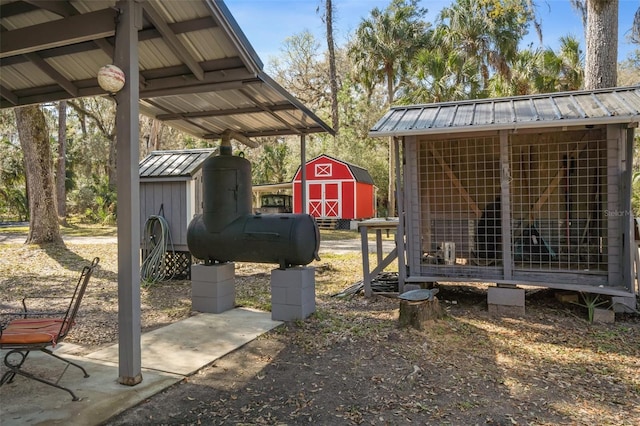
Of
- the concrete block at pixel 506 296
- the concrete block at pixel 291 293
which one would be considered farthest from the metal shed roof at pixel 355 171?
the concrete block at pixel 291 293

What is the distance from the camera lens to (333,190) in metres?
20.1

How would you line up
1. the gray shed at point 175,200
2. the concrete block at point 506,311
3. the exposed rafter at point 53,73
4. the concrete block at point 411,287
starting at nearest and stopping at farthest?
the exposed rafter at point 53,73 < the concrete block at point 506,311 < the concrete block at point 411,287 < the gray shed at point 175,200

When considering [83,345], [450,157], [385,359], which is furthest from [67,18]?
[450,157]

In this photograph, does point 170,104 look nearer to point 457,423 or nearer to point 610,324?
point 457,423

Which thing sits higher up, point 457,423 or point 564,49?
point 564,49

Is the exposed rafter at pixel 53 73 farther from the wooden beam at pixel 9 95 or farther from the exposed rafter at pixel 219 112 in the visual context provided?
the exposed rafter at pixel 219 112

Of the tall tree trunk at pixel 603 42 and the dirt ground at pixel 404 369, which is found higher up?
the tall tree trunk at pixel 603 42

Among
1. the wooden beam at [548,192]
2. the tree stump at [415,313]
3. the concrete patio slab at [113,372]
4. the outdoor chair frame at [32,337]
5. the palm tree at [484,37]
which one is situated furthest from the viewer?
the palm tree at [484,37]

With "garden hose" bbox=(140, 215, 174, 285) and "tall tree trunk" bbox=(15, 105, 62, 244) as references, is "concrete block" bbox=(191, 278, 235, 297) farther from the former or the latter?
"tall tree trunk" bbox=(15, 105, 62, 244)

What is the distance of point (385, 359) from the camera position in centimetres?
386

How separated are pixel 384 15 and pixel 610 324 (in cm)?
2154

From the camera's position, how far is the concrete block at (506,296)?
545 cm

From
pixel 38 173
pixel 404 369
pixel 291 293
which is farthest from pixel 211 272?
pixel 38 173

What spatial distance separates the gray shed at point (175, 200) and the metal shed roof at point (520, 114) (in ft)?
11.7
